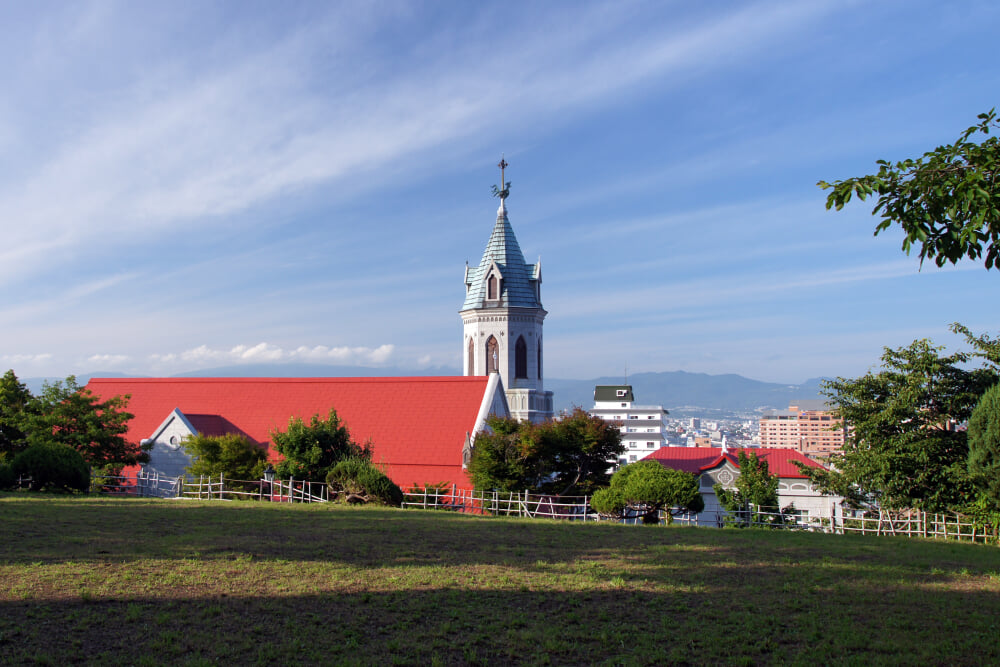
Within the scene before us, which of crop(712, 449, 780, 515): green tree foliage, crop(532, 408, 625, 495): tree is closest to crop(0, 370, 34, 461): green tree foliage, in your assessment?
crop(532, 408, 625, 495): tree

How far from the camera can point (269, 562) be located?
14.2m

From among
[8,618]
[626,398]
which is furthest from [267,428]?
[626,398]

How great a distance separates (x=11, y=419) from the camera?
34.9 meters

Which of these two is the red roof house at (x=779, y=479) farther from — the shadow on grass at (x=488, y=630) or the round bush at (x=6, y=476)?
the shadow on grass at (x=488, y=630)

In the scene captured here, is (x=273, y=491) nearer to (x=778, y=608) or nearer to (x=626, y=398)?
(x=778, y=608)

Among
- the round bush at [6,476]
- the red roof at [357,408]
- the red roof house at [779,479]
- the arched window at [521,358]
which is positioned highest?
the arched window at [521,358]

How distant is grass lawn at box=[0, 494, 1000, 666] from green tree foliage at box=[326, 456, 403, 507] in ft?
35.9

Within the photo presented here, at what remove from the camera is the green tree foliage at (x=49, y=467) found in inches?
1216

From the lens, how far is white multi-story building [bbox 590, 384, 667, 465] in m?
179

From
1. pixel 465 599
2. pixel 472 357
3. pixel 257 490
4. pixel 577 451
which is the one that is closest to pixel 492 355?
pixel 472 357

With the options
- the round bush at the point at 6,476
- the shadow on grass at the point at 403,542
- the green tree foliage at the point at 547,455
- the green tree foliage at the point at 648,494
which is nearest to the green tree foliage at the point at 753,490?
the green tree foliage at the point at 547,455

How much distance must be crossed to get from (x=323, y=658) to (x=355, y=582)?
4014 millimetres

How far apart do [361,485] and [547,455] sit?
8.75 metres

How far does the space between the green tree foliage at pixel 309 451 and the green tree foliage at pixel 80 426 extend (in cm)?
836
